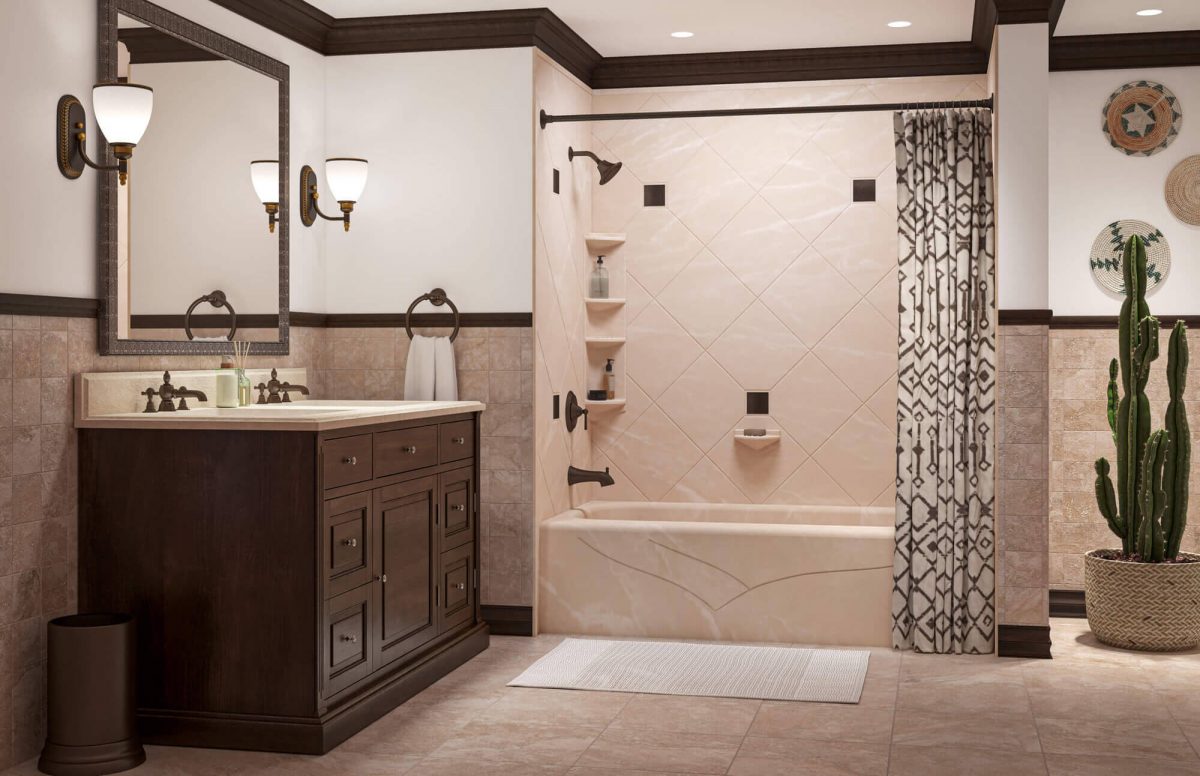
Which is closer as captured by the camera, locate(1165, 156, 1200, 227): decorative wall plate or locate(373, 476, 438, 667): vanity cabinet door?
locate(373, 476, 438, 667): vanity cabinet door

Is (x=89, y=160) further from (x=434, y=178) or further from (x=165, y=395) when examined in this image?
(x=434, y=178)

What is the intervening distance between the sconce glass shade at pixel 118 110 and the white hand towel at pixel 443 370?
1.71 metres

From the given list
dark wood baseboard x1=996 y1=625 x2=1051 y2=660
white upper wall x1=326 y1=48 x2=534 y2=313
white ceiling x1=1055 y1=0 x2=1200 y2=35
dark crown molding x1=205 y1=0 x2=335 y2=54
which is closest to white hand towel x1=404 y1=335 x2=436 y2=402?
white upper wall x1=326 y1=48 x2=534 y2=313

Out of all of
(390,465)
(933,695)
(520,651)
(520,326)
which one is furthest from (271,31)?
(933,695)

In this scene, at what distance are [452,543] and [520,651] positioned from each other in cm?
56

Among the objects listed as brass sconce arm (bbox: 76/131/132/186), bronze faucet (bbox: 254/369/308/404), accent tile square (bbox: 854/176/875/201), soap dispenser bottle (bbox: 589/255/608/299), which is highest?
accent tile square (bbox: 854/176/875/201)

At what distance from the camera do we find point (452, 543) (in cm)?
462

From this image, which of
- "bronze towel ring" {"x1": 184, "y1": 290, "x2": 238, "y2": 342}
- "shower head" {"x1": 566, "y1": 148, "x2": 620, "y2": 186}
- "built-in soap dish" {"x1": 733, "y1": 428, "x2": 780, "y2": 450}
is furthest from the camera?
"built-in soap dish" {"x1": 733, "y1": 428, "x2": 780, "y2": 450}

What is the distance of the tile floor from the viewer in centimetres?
344

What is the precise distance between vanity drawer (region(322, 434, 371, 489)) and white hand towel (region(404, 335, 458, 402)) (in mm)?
1127

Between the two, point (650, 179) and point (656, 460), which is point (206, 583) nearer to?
point (656, 460)

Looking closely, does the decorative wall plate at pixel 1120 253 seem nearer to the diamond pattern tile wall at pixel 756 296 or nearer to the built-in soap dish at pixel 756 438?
the diamond pattern tile wall at pixel 756 296

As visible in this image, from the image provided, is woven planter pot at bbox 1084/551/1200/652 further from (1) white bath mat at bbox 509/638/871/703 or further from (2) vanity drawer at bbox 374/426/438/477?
(2) vanity drawer at bbox 374/426/438/477

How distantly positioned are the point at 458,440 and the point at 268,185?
1188 millimetres
